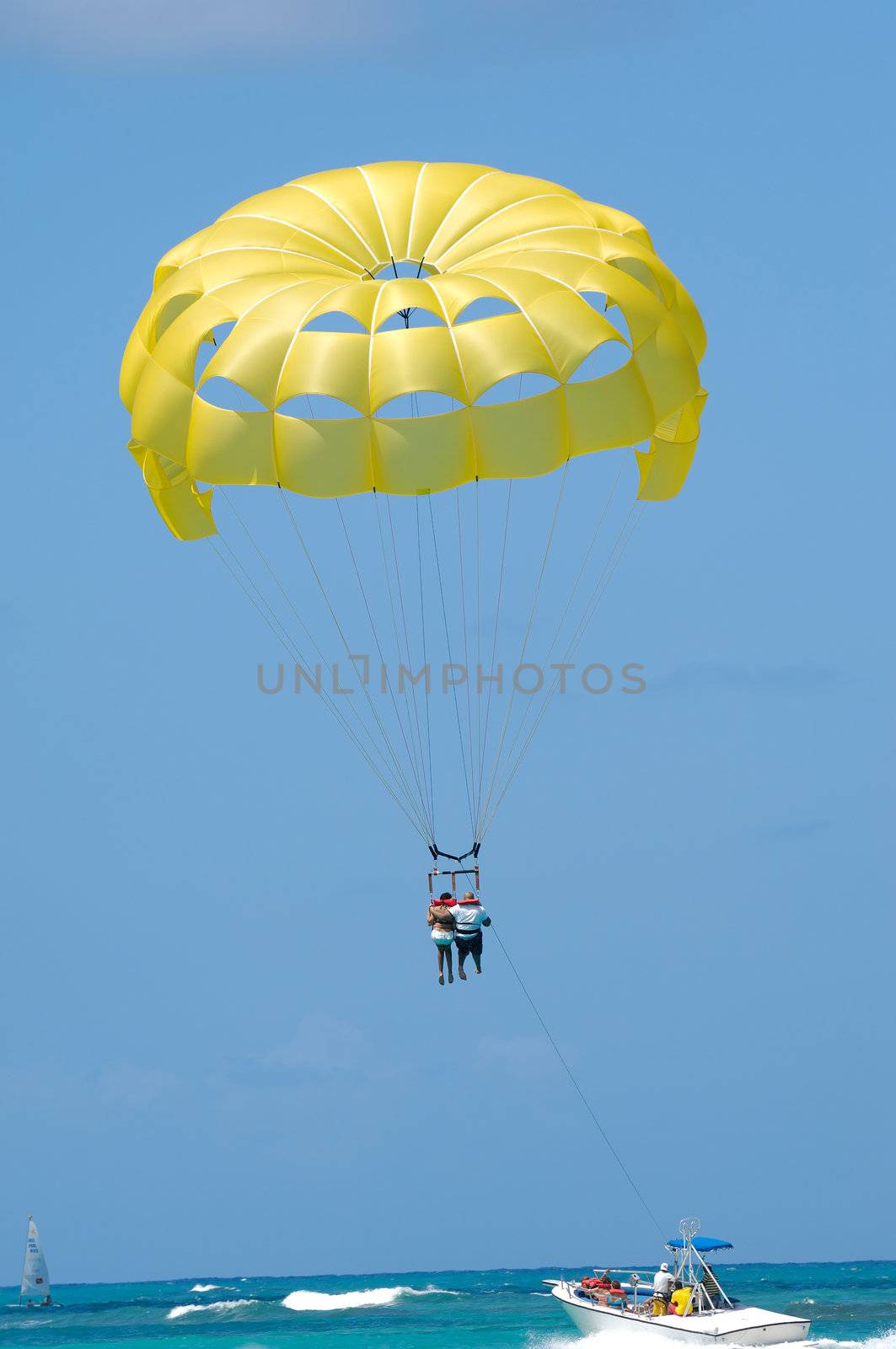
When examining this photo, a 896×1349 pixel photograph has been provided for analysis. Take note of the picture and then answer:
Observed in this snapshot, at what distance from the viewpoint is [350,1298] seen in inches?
2381

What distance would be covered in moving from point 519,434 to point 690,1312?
13427 millimetres

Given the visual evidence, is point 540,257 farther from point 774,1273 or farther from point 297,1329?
point 774,1273

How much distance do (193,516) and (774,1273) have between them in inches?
2390

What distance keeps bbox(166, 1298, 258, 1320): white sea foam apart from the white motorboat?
33.8 meters

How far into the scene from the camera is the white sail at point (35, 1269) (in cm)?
6500

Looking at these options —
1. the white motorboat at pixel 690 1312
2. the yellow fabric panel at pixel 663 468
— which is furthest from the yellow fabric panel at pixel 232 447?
the white motorboat at pixel 690 1312

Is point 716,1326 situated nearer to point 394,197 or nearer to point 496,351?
point 496,351

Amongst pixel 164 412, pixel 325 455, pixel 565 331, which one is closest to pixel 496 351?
pixel 565 331

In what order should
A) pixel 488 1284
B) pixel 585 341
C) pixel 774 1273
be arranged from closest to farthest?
pixel 585 341 → pixel 488 1284 → pixel 774 1273

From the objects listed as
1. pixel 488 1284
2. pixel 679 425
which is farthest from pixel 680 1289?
pixel 488 1284

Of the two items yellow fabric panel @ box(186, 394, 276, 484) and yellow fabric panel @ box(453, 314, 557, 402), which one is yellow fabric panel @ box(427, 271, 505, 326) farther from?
yellow fabric panel @ box(186, 394, 276, 484)

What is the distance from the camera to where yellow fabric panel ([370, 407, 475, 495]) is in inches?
759

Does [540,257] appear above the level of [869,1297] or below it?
above

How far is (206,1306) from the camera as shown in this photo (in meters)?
62.2
